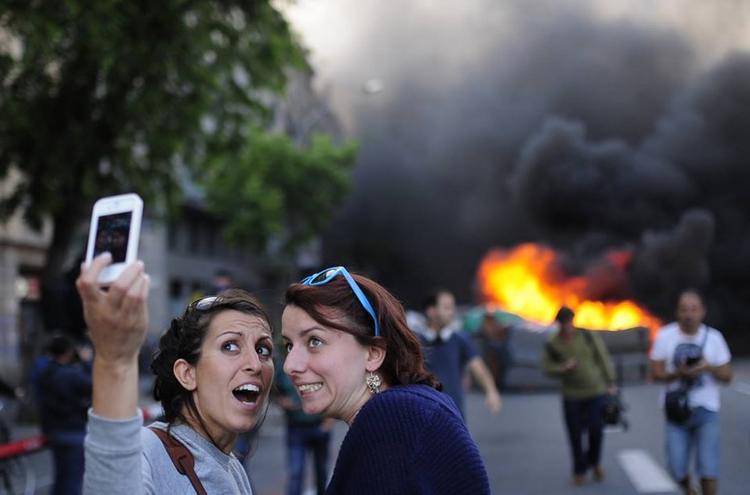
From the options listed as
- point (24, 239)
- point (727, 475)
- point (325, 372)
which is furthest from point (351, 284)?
point (24, 239)

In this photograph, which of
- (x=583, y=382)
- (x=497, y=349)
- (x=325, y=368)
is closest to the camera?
(x=325, y=368)

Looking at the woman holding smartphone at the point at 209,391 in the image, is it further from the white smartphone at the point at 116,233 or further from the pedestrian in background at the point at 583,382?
the pedestrian in background at the point at 583,382

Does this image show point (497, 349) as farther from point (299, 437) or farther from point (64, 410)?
point (64, 410)

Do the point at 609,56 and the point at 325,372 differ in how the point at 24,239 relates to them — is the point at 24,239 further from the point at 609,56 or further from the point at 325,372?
the point at 325,372

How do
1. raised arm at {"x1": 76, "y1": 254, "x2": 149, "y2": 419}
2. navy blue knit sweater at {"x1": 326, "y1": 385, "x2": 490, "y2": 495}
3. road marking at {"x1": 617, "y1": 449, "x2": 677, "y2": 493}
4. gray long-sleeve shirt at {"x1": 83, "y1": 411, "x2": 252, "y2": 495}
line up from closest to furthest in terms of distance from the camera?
1. raised arm at {"x1": 76, "y1": 254, "x2": 149, "y2": 419}
2. gray long-sleeve shirt at {"x1": 83, "y1": 411, "x2": 252, "y2": 495}
3. navy blue knit sweater at {"x1": 326, "y1": 385, "x2": 490, "y2": 495}
4. road marking at {"x1": 617, "y1": 449, "x2": 677, "y2": 493}

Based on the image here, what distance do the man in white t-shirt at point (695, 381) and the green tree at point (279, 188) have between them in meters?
29.3

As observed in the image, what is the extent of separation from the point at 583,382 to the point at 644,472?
1098mm

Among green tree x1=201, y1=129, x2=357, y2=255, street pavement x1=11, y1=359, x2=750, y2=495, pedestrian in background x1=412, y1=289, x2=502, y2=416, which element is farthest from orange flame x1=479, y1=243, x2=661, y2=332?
pedestrian in background x1=412, y1=289, x2=502, y2=416

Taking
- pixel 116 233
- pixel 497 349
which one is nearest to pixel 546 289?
pixel 497 349

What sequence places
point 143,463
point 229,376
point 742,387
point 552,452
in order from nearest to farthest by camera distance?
1. point 143,463
2. point 229,376
3. point 552,452
4. point 742,387

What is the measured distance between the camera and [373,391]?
2240 millimetres

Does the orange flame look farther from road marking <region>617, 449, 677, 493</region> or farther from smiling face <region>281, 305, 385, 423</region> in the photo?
smiling face <region>281, 305, 385, 423</region>

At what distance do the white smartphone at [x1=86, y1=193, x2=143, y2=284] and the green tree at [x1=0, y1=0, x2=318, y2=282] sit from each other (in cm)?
1113

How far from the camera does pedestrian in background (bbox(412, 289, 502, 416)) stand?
764 cm
